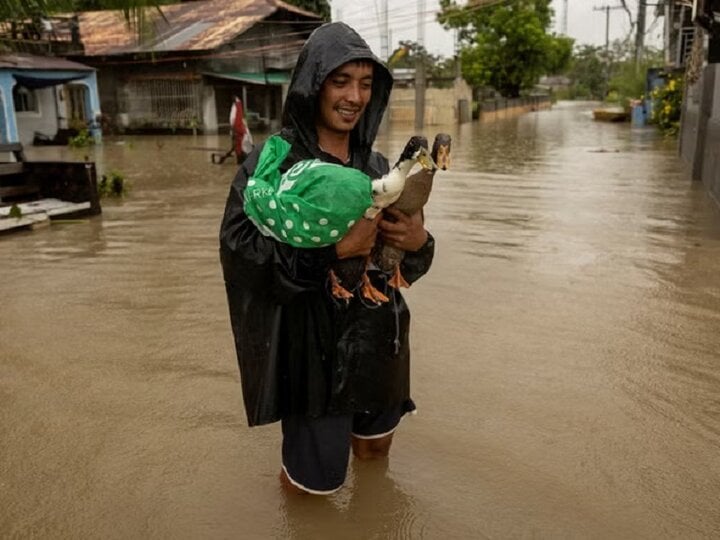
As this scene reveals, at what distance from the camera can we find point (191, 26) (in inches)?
984

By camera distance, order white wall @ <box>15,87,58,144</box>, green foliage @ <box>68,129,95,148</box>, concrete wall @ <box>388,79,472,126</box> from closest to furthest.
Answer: green foliage @ <box>68,129,95,148</box> → white wall @ <box>15,87,58,144</box> → concrete wall @ <box>388,79,472,126</box>

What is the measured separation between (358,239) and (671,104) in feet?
66.4

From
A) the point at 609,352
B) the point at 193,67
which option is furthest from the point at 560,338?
the point at 193,67

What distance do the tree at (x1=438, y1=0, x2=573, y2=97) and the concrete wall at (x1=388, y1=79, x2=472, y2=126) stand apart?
27.6ft

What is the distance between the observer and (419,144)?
75.7 inches

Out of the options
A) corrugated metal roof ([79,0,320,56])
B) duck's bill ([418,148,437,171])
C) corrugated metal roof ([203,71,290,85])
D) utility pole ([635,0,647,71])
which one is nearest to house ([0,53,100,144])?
corrugated metal roof ([79,0,320,56])

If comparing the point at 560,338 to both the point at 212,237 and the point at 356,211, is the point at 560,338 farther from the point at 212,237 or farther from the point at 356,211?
the point at 212,237

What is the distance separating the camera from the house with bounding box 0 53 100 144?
56.4ft

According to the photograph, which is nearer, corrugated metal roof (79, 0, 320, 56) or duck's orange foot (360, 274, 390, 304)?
duck's orange foot (360, 274, 390, 304)

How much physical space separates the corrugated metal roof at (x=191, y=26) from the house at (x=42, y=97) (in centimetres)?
202

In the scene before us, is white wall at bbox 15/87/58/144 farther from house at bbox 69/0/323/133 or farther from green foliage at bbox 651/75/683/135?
green foliage at bbox 651/75/683/135

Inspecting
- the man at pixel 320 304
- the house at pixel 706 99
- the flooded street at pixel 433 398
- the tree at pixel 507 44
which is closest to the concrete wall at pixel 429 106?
the tree at pixel 507 44

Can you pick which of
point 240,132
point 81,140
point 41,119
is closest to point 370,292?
point 240,132

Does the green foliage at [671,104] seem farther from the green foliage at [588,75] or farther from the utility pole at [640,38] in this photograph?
the green foliage at [588,75]
